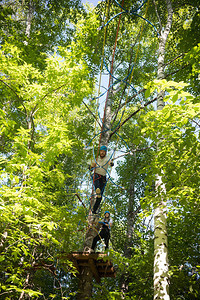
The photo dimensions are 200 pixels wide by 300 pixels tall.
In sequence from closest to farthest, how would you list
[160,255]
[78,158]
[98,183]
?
1. [160,255]
2. [98,183]
3. [78,158]

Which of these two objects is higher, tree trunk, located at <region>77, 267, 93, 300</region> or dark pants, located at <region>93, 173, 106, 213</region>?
dark pants, located at <region>93, 173, 106, 213</region>

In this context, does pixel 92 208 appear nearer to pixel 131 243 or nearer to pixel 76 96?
pixel 76 96

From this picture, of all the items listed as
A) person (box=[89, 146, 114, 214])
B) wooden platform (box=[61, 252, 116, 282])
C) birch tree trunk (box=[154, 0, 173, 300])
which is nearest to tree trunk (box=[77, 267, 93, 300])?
wooden platform (box=[61, 252, 116, 282])

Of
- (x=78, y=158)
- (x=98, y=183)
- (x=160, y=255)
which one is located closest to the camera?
(x=160, y=255)

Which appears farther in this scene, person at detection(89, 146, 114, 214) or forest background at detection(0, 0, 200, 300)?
person at detection(89, 146, 114, 214)

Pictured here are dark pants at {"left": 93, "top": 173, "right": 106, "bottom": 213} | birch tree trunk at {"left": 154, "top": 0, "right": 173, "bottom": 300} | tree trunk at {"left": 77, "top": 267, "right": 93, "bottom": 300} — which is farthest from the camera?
dark pants at {"left": 93, "top": 173, "right": 106, "bottom": 213}

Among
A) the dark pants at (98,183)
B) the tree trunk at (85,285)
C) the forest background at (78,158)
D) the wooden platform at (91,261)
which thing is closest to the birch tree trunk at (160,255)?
the forest background at (78,158)

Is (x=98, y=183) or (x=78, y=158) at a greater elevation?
(x=78, y=158)

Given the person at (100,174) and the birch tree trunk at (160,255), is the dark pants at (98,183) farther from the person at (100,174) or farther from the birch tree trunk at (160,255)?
the birch tree trunk at (160,255)

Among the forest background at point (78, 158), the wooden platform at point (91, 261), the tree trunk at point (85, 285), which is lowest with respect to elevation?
the tree trunk at point (85, 285)

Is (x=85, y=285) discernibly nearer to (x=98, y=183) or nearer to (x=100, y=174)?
(x=98, y=183)

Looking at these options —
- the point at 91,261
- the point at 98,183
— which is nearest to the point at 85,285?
the point at 91,261

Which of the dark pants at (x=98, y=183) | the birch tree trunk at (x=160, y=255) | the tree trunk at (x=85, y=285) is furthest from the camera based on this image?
the dark pants at (x=98, y=183)

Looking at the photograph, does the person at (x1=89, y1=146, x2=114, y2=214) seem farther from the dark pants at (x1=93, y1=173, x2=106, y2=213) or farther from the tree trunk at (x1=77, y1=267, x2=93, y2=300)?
the tree trunk at (x1=77, y1=267, x2=93, y2=300)
